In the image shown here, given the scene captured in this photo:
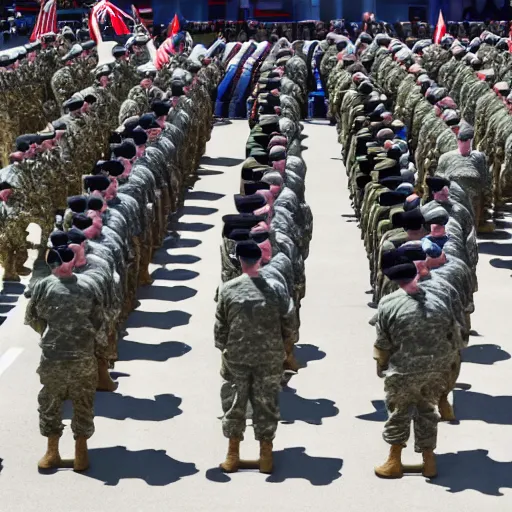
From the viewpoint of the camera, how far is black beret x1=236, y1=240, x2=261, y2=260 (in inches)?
400

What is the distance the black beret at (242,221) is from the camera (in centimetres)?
1109

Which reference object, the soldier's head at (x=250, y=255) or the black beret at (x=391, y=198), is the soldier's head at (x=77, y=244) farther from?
the black beret at (x=391, y=198)

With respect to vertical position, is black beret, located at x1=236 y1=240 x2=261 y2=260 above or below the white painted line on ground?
above

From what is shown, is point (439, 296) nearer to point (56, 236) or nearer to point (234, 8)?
point (56, 236)

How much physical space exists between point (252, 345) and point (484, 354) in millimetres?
3592

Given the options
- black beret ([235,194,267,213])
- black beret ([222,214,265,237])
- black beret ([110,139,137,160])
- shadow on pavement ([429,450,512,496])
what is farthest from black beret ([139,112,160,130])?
shadow on pavement ([429,450,512,496])

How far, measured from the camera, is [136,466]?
34.6 feet

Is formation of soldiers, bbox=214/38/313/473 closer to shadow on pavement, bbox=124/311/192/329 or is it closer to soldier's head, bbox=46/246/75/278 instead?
soldier's head, bbox=46/246/75/278

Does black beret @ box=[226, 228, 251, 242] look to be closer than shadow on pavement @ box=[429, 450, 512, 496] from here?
No

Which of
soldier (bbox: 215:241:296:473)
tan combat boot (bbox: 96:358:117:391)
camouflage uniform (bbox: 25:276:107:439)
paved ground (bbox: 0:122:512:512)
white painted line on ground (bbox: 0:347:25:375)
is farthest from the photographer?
white painted line on ground (bbox: 0:347:25:375)

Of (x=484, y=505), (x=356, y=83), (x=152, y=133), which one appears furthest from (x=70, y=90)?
(x=484, y=505)

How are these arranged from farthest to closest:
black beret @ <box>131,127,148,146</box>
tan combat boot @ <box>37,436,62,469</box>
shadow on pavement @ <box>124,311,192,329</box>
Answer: black beret @ <box>131,127,148,146</box>
shadow on pavement @ <box>124,311,192,329</box>
tan combat boot @ <box>37,436,62,469</box>

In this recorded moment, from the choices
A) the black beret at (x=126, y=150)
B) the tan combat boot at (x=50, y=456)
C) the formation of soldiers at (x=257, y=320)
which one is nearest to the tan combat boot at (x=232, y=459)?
the formation of soldiers at (x=257, y=320)

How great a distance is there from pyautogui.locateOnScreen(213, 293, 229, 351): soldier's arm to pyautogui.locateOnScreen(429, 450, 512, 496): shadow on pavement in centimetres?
180
